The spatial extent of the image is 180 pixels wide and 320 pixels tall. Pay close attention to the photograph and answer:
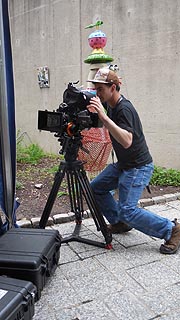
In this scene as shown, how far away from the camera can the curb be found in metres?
3.25

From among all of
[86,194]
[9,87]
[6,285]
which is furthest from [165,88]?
[6,285]

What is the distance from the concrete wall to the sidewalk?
2277 millimetres

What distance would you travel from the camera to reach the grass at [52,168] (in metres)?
4.44

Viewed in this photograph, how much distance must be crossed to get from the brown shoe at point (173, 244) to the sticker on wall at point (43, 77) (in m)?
4.53

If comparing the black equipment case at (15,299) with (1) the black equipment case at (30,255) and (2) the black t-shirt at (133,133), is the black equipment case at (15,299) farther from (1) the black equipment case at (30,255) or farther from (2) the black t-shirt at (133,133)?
(2) the black t-shirt at (133,133)

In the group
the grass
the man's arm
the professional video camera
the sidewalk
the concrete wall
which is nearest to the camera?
the sidewalk

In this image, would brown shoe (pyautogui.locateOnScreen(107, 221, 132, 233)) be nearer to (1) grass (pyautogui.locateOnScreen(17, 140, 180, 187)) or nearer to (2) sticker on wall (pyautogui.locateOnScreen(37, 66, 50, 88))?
(1) grass (pyautogui.locateOnScreen(17, 140, 180, 187))

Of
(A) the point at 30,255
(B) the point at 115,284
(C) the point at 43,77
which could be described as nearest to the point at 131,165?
(B) the point at 115,284

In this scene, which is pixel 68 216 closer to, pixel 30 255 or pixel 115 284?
pixel 115 284

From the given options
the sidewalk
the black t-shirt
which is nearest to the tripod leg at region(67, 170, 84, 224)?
the sidewalk

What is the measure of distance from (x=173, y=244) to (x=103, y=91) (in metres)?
1.40

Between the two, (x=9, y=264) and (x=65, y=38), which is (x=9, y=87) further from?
(x=65, y=38)

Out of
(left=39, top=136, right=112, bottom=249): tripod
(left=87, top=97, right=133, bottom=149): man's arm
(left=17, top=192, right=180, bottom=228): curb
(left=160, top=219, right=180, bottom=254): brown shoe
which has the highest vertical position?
(left=87, top=97, right=133, bottom=149): man's arm

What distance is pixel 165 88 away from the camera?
466cm
